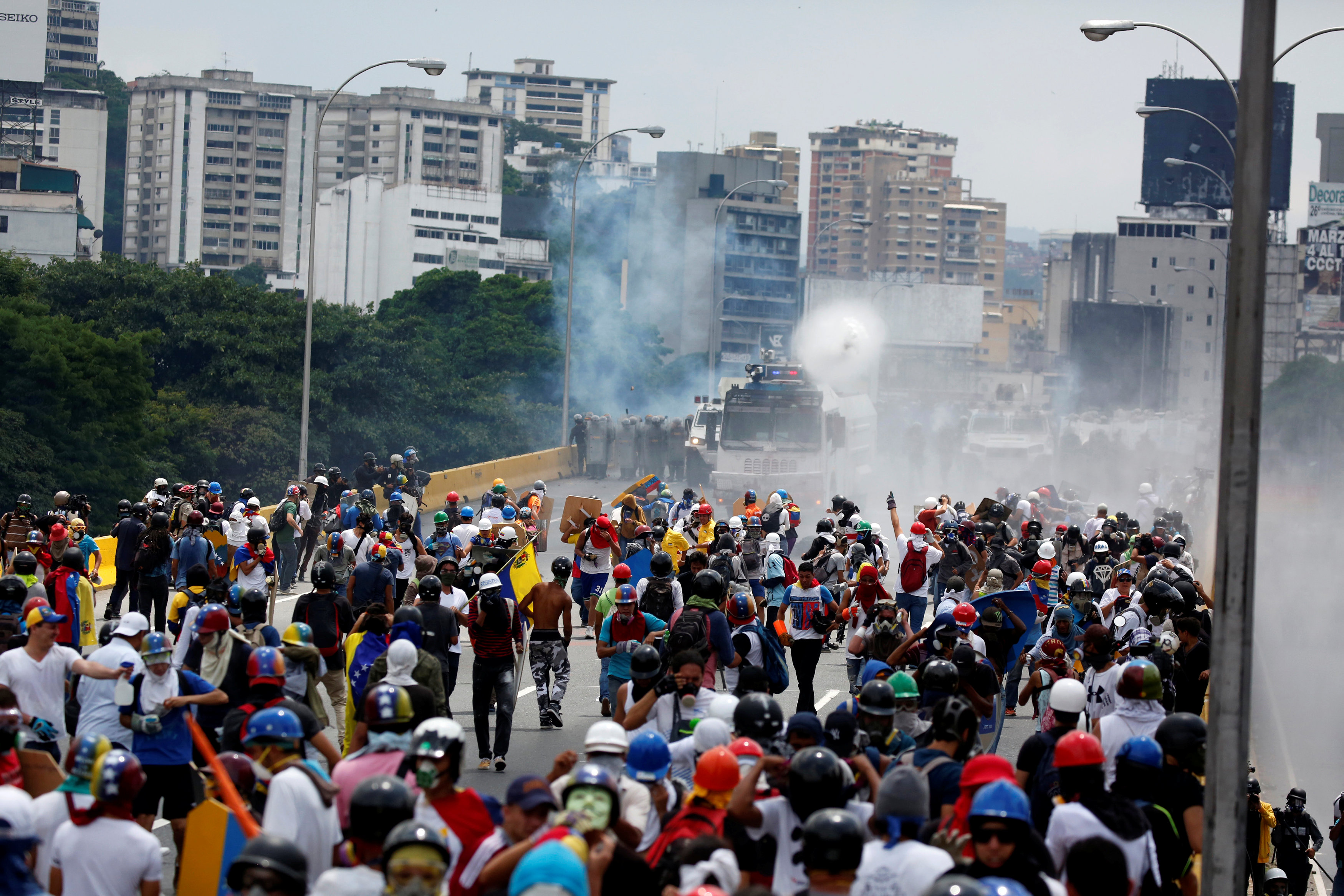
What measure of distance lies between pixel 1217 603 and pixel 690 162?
131m

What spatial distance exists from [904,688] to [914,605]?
8.35m

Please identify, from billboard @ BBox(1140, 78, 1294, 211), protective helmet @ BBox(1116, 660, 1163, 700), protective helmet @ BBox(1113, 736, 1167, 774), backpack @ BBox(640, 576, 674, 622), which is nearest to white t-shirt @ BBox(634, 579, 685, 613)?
backpack @ BBox(640, 576, 674, 622)

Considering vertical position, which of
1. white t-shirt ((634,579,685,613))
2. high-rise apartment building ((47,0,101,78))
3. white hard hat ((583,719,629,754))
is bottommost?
white t-shirt ((634,579,685,613))

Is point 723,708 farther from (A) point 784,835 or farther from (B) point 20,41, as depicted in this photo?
(B) point 20,41

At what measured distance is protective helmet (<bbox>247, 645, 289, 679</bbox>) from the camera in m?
7.55

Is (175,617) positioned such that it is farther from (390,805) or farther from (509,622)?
(390,805)

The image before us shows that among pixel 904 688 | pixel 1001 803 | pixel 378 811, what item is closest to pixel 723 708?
pixel 904 688

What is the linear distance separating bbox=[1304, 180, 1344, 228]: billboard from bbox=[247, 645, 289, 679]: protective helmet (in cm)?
10632

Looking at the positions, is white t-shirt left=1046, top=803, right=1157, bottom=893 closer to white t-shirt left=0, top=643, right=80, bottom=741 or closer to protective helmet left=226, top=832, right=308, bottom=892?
protective helmet left=226, top=832, right=308, bottom=892

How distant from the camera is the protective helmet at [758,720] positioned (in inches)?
257

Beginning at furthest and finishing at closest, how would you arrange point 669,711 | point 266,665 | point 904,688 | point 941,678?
point 669,711
point 941,678
point 904,688
point 266,665

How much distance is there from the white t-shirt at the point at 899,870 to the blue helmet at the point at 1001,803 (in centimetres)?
19

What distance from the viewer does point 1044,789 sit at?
7031mm

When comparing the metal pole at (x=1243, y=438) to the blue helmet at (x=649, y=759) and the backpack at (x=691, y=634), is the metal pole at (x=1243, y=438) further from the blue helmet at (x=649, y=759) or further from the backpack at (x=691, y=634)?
the backpack at (x=691, y=634)
